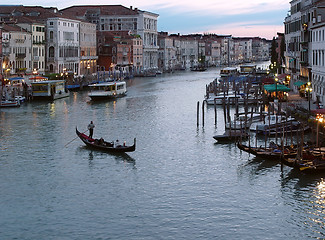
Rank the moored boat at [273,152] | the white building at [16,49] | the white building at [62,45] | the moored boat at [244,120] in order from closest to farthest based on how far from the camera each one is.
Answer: the moored boat at [273,152] → the moored boat at [244,120] → the white building at [16,49] → the white building at [62,45]

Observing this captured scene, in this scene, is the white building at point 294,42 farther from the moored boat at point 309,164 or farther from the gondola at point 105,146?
the moored boat at point 309,164

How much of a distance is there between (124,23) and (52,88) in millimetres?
47387

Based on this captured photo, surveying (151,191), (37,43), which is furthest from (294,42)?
(151,191)

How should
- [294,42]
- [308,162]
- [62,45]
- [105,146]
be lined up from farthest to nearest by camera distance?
1. [62,45]
2. [294,42]
3. [105,146]
4. [308,162]

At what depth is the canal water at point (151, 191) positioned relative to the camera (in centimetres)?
1457

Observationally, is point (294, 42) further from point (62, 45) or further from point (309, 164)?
point (309, 164)

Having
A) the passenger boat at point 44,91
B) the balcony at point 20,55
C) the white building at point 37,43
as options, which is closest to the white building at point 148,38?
the white building at point 37,43

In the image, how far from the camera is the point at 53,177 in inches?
757

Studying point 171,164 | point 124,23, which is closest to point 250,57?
point 124,23

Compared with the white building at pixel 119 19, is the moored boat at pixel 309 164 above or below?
below

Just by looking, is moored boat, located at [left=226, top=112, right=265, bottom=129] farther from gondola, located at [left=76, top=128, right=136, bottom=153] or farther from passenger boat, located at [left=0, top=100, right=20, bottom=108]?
passenger boat, located at [left=0, top=100, right=20, bottom=108]

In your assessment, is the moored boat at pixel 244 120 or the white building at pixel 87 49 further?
→ the white building at pixel 87 49

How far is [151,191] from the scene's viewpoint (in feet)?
57.6

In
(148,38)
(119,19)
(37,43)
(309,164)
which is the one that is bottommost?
(309,164)
